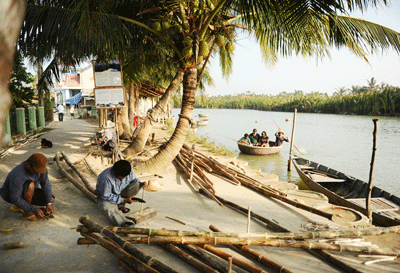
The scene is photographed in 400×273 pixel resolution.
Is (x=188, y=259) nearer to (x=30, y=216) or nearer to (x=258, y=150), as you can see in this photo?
(x=30, y=216)

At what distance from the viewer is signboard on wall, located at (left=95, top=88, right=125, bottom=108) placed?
25.4ft

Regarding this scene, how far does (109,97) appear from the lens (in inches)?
306

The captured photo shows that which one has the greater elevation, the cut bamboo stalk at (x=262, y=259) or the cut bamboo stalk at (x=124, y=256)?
the cut bamboo stalk at (x=124, y=256)

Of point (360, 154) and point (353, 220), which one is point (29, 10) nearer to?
point (353, 220)

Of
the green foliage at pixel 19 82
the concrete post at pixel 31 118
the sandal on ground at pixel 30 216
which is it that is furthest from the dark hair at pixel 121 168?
the concrete post at pixel 31 118

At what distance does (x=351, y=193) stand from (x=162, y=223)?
755cm

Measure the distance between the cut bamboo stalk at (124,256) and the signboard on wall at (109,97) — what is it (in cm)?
488

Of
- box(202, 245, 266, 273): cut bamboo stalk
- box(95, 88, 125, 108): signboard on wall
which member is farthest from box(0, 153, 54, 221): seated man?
box(95, 88, 125, 108): signboard on wall

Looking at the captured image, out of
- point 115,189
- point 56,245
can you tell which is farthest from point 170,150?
point 56,245

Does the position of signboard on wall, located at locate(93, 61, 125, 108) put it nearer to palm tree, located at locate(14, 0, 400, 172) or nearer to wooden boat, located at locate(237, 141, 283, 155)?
palm tree, located at locate(14, 0, 400, 172)

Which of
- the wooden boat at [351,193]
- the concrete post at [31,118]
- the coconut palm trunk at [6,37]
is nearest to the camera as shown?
the coconut palm trunk at [6,37]

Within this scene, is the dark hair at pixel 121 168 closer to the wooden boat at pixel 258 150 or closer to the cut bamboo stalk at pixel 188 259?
the cut bamboo stalk at pixel 188 259

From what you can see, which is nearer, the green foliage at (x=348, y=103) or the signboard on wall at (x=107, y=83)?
the signboard on wall at (x=107, y=83)

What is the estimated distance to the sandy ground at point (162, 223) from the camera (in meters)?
3.38
